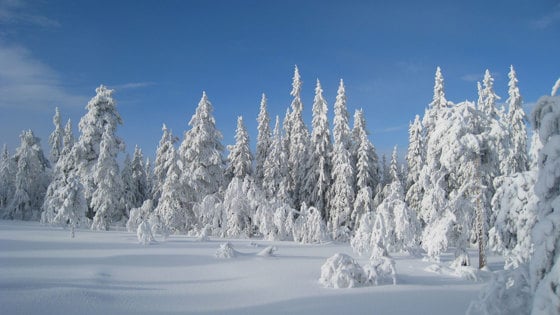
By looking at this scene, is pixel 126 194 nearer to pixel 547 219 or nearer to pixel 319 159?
pixel 319 159

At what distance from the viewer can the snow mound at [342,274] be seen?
14.3m

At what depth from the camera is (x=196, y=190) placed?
32.1 meters

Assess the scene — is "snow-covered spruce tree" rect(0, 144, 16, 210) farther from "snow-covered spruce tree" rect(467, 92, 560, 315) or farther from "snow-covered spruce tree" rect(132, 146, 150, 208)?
"snow-covered spruce tree" rect(467, 92, 560, 315)

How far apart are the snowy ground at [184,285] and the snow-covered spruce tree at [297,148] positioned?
1806 centimetres

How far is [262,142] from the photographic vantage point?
39.5m

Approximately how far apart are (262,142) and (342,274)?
26.2 metres

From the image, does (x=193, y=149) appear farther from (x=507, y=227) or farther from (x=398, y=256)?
(x=507, y=227)

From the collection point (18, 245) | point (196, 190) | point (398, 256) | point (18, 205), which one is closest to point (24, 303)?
point (18, 245)

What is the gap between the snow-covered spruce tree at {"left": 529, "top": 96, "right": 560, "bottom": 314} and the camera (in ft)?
17.0

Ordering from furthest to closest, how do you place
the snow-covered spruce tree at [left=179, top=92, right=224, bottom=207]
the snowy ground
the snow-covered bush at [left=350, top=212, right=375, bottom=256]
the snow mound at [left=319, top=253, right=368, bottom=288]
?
the snow-covered spruce tree at [left=179, top=92, right=224, bottom=207], the snow-covered bush at [left=350, top=212, right=375, bottom=256], the snow mound at [left=319, top=253, right=368, bottom=288], the snowy ground

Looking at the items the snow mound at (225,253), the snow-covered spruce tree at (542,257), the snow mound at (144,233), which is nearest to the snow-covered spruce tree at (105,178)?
the snow mound at (144,233)

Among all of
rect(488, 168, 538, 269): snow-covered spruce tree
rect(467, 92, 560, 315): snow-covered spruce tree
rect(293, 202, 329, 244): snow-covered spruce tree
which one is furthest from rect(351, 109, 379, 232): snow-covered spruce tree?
Answer: rect(467, 92, 560, 315): snow-covered spruce tree

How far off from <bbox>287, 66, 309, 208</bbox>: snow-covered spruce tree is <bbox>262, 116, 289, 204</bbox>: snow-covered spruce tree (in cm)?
134

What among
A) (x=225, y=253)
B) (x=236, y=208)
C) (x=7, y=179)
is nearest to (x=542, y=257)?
(x=225, y=253)
